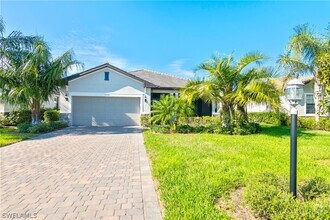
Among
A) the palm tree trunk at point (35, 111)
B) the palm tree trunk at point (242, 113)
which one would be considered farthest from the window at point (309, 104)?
the palm tree trunk at point (35, 111)

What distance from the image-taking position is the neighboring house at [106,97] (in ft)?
60.7

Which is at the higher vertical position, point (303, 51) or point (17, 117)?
point (303, 51)

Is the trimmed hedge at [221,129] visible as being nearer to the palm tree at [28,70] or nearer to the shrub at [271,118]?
the shrub at [271,118]

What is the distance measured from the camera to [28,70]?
1414 centimetres

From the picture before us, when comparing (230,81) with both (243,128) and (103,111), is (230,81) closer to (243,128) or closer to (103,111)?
(243,128)

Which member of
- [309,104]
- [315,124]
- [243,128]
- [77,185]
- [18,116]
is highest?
[309,104]

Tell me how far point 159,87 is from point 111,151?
11672 mm

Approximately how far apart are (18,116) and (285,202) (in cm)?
2082

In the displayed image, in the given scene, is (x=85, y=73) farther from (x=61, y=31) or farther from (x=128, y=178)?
(x=128, y=178)

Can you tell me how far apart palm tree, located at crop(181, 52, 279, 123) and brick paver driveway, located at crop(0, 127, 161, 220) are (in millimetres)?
6533

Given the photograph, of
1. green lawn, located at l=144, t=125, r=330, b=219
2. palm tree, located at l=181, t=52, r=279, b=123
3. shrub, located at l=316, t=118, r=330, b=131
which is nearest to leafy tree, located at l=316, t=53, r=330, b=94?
green lawn, located at l=144, t=125, r=330, b=219

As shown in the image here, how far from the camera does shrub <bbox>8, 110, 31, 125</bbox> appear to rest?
717 inches

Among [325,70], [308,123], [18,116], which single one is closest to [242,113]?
[308,123]

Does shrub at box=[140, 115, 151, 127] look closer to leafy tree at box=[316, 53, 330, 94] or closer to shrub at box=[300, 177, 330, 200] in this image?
leafy tree at box=[316, 53, 330, 94]
